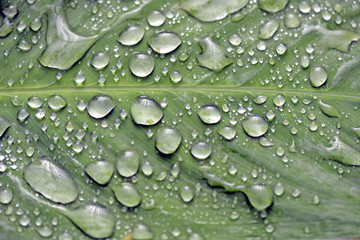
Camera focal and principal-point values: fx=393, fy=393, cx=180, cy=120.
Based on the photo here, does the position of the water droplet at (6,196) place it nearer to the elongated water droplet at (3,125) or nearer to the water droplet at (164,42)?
the elongated water droplet at (3,125)

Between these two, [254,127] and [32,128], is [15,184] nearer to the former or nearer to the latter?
[32,128]

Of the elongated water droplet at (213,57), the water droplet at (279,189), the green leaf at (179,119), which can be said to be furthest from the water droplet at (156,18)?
the water droplet at (279,189)

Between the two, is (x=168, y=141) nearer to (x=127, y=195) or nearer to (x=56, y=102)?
(x=127, y=195)

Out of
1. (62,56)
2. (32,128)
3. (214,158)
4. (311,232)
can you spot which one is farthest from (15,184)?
(311,232)

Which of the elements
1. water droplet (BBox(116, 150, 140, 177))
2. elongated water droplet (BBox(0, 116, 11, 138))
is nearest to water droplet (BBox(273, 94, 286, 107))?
water droplet (BBox(116, 150, 140, 177))

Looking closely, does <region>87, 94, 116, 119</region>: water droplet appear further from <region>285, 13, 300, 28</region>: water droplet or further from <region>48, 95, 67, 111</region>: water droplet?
<region>285, 13, 300, 28</region>: water droplet
